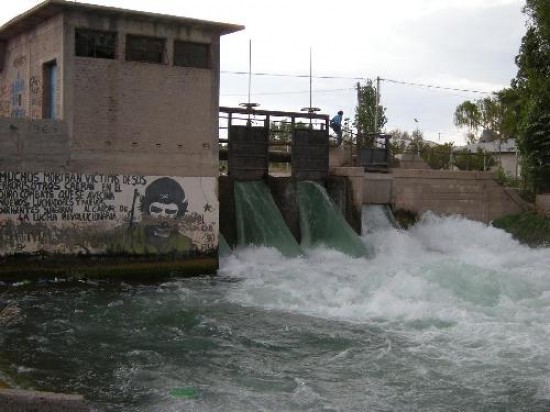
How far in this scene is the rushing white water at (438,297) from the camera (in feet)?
33.1

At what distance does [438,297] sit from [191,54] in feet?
27.2

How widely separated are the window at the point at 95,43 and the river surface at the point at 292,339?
17.2 feet

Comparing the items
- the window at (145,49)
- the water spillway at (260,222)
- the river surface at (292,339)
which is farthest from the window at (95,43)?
the water spillway at (260,222)

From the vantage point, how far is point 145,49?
54.2 ft

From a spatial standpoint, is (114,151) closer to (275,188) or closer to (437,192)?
(275,188)

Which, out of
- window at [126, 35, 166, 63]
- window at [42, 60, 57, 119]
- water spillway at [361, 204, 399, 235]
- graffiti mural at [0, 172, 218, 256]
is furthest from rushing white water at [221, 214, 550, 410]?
window at [42, 60, 57, 119]

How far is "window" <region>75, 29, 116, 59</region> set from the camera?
15.7 m

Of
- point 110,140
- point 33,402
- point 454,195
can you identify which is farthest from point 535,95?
point 33,402

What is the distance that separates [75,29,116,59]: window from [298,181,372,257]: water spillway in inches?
A: 292

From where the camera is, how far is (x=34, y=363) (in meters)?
9.52

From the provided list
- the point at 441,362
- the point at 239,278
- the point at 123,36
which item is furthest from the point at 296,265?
the point at 441,362

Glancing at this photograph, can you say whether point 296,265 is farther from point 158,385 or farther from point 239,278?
point 158,385

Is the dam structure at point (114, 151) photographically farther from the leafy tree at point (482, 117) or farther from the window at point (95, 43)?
the leafy tree at point (482, 117)

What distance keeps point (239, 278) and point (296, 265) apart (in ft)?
6.80
